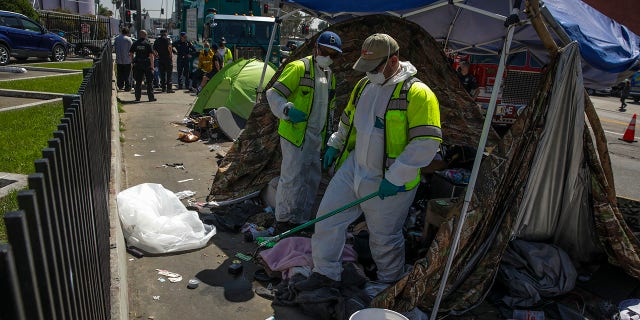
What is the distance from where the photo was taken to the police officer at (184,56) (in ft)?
47.1

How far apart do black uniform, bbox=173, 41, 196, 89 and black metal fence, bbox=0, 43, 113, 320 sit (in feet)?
40.2

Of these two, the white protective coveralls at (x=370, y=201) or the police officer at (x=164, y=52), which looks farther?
the police officer at (x=164, y=52)

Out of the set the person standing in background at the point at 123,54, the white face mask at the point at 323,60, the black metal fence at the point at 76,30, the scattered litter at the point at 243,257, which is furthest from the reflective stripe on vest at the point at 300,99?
the black metal fence at the point at 76,30

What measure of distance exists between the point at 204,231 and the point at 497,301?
8.96ft

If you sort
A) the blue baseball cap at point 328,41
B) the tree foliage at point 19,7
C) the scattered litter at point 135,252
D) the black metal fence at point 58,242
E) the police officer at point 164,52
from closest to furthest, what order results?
the black metal fence at point 58,242
the scattered litter at point 135,252
the blue baseball cap at point 328,41
the police officer at point 164,52
the tree foliage at point 19,7

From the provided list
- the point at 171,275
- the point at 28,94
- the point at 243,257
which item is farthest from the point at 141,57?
the point at 171,275

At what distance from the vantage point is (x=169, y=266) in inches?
162

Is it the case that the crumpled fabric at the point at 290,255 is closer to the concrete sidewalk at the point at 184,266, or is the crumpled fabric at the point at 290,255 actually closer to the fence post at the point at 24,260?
the concrete sidewalk at the point at 184,266

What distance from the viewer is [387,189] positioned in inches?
136

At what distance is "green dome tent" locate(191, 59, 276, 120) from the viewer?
9.01m

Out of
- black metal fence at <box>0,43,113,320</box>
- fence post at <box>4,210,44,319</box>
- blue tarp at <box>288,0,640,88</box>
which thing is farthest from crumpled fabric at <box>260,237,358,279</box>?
fence post at <box>4,210,44,319</box>

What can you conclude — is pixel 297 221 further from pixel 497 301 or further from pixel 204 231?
pixel 497 301

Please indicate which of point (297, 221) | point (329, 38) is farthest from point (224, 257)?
point (329, 38)

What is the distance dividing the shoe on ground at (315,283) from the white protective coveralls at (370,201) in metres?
0.04
